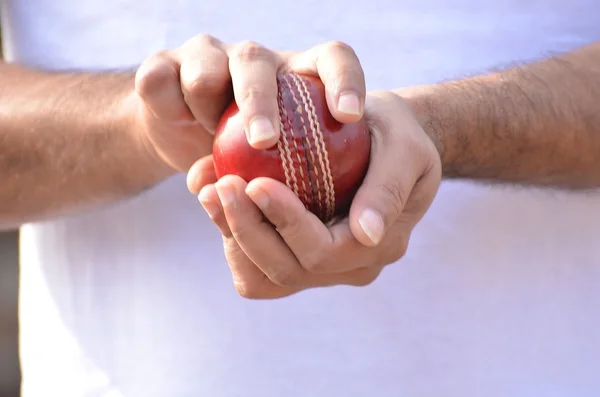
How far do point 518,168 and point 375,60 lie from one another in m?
0.34

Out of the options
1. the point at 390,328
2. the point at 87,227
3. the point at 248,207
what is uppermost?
the point at 248,207

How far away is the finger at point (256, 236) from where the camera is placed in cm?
90

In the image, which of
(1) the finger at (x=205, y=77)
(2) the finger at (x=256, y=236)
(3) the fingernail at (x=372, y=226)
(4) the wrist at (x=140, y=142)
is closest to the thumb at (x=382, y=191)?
(3) the fingernail at (x=372, y=226)

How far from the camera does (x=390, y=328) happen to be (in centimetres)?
137

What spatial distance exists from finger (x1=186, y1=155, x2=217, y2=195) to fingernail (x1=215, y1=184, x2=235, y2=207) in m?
0.16

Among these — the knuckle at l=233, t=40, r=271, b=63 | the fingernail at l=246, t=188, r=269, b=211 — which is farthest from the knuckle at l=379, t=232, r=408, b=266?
the knuckle at l=233, t=40, r=271, b=63

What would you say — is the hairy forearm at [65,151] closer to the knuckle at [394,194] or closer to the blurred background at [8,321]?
the knuckle at [394,194]

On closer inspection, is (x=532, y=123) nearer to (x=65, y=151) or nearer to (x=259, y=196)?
(x=259, y=196)

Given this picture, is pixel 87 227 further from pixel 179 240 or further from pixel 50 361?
pixel 50 361

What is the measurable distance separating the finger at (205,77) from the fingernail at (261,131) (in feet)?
0.33

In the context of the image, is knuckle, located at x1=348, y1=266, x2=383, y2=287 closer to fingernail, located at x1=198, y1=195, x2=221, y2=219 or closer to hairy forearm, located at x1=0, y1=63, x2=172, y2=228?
fingernail, located at x1=198, y1=195, x2=221, y2=219

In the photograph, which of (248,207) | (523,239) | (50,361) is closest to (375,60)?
(523,239)

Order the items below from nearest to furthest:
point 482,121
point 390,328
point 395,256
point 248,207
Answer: point 248,207
point 395,256
point 482,121
point 390,328

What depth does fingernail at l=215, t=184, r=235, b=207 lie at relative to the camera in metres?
0.90
